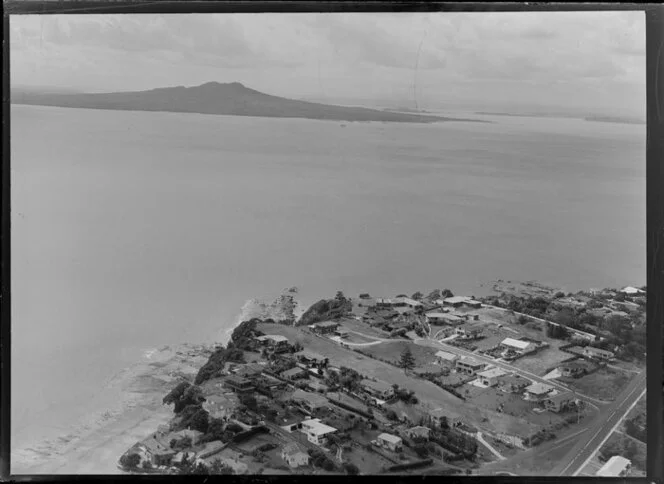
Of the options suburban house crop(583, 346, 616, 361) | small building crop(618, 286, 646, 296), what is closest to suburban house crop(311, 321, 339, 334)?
suburban house crop(583, 346, 616, 361)

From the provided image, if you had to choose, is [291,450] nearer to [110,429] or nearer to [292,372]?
[292,372]

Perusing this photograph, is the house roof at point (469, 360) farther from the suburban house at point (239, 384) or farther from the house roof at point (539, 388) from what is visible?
the suburban house at point (239, 384)

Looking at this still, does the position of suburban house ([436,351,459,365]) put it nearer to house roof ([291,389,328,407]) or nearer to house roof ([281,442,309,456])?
house roof ([291,389,328,407])

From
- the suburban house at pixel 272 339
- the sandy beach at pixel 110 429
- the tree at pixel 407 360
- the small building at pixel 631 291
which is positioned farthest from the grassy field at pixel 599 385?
the sandy beach at pixel 110 429

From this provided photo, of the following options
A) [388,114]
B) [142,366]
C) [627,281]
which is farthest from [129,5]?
[627,281]

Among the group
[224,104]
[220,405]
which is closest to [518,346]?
[220,405]

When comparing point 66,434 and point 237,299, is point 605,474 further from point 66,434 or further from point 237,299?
point 66,434
